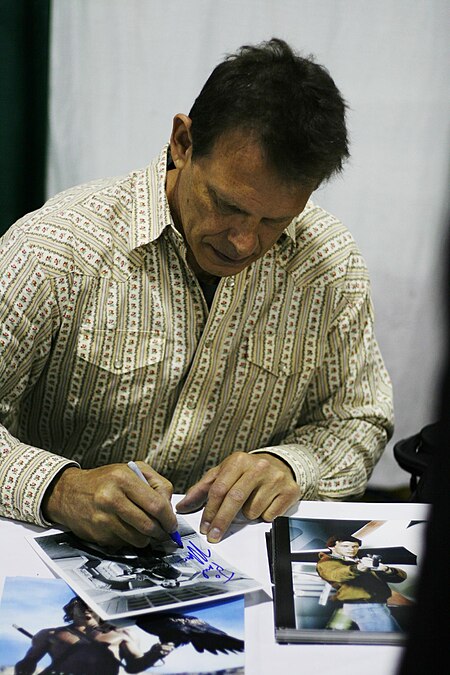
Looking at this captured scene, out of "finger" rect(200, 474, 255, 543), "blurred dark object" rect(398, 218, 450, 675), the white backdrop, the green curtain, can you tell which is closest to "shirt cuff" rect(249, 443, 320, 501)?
"finger" rect(200, 474, 255, 543)

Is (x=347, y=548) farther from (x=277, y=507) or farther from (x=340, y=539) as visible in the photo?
(x=277, y=507)

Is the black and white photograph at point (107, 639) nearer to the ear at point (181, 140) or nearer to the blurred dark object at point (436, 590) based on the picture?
the blurred dark object at point (436, 590)

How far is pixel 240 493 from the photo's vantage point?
4.26 ft

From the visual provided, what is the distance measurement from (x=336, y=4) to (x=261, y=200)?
1.38m

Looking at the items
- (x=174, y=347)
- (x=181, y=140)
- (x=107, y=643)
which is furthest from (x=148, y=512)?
(x=181, y=140)

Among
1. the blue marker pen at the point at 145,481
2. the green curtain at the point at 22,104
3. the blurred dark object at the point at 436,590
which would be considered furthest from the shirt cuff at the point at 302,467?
the green curtain at the point at 22,104

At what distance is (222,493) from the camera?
1303 mm

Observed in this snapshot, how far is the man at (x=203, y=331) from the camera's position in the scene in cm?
133

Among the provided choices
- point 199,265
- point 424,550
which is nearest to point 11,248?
point 199,265

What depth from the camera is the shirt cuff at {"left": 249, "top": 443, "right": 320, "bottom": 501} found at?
1.44 metres

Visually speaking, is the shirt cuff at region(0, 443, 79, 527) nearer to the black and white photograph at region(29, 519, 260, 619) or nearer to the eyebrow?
the black and white photograph at region(29, 519, 260, 619)

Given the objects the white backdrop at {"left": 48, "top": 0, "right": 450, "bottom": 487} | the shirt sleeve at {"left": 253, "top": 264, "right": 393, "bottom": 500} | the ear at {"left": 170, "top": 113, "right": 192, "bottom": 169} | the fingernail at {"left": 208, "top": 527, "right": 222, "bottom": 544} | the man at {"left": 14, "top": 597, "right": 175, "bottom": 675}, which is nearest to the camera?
the man at {"left": 14, "top": 597, "right": 175, "bottom": 675}
